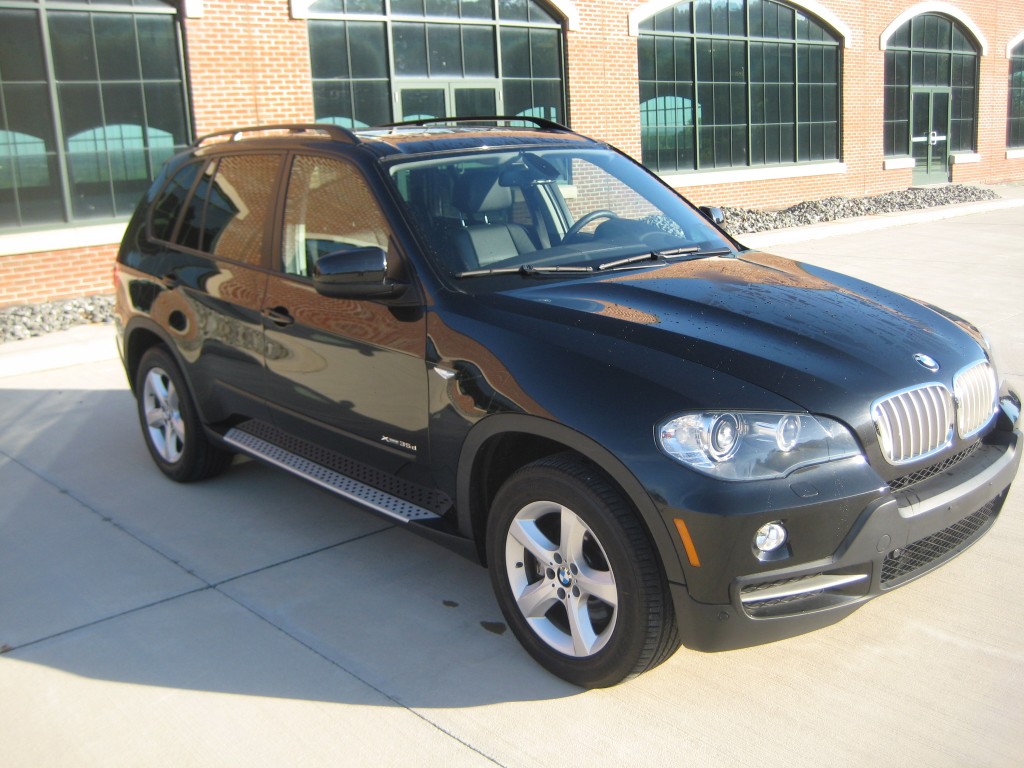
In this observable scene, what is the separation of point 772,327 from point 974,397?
0.77m

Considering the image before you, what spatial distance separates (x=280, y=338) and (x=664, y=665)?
2.17 metres

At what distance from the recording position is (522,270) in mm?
4055

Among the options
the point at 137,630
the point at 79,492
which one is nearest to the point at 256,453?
the point at 137,630

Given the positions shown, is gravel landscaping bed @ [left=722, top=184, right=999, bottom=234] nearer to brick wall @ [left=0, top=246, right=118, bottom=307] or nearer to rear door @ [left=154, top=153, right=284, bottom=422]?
brick wall @ [left=0, top=246, right=118, bottom=307]

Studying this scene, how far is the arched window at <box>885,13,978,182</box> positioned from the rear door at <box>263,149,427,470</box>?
21.8 m

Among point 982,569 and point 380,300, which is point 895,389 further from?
point 380,300

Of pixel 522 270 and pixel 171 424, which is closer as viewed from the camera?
pixel 522 270

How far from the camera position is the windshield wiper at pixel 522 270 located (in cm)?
398

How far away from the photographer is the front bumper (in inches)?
120

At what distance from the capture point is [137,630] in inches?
160

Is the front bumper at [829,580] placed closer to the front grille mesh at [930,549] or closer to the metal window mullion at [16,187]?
the front grille mesh at [930,549]

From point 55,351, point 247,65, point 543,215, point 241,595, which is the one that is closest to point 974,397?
point 543,215

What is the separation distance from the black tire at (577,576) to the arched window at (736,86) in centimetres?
1548

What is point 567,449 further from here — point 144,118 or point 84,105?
point 144,118
